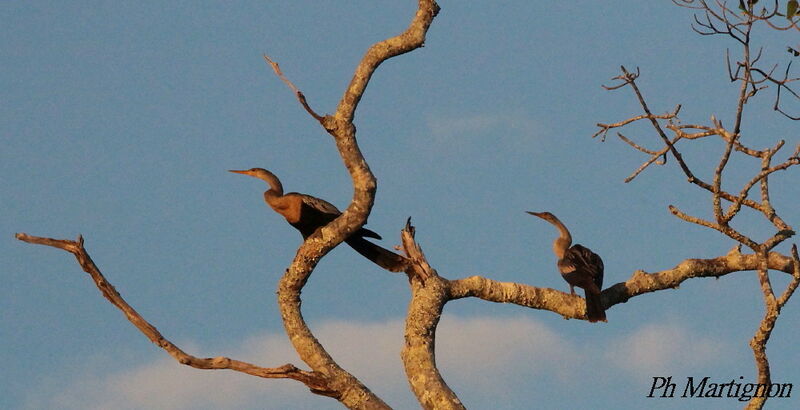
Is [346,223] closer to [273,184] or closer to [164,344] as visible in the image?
[164,344]

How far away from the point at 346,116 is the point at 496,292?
6.11 ft

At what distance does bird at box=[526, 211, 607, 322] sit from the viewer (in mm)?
7996

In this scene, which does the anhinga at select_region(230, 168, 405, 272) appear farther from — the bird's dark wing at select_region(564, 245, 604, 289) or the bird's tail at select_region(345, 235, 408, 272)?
the bird's dark wing at select_region(564, 245, 604, 289)

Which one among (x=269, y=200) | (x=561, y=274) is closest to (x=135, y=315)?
(x=269, y=200)

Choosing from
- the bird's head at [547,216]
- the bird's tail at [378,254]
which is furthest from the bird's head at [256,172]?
the bird's head at [547,216]

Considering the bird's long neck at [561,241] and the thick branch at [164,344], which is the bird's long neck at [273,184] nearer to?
the thick branch at [164,344]

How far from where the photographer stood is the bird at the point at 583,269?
8.00 m

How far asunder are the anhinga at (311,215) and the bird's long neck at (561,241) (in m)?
1.98

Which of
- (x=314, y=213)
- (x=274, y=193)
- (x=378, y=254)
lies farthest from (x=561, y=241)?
(x=274, y=193)

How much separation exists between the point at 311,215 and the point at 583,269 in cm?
237

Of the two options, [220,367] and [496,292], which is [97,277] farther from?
[496,292]

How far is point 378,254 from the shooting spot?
7.95 m

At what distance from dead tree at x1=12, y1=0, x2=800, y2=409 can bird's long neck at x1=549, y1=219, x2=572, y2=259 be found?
46.5 inches

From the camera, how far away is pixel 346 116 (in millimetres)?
7070
